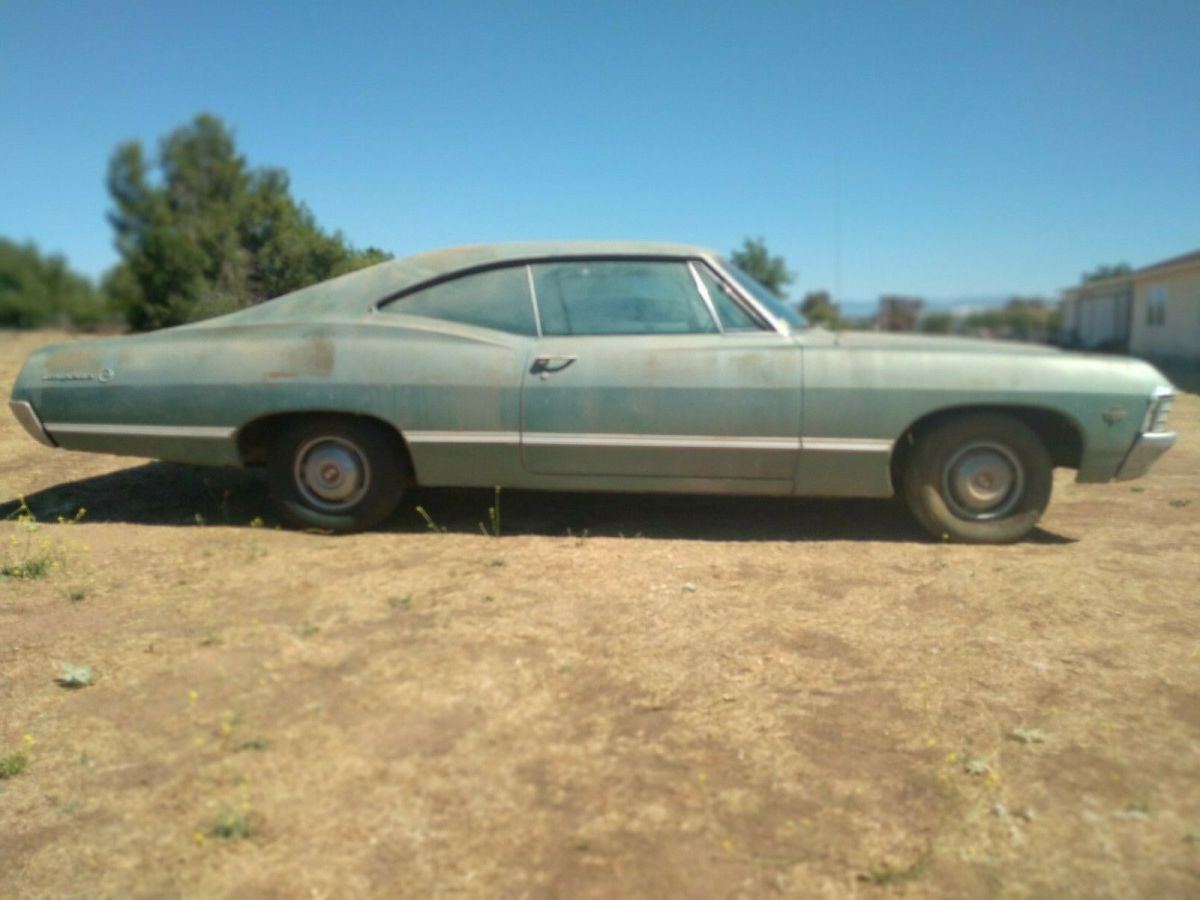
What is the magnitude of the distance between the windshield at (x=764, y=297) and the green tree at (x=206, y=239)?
3152mm

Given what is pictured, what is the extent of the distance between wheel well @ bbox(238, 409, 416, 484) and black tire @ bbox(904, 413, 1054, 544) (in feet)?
7.87

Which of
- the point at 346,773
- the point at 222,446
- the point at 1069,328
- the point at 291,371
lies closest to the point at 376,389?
the point at 291,371

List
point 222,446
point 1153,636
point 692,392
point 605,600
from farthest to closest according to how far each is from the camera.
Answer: point 222,446
point 692,392
point 605,600
point 1153,636

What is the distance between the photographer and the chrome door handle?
4.71 m

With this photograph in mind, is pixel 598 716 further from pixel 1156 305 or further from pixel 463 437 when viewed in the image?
pixel 1156 305

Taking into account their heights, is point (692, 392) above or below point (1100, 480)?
above

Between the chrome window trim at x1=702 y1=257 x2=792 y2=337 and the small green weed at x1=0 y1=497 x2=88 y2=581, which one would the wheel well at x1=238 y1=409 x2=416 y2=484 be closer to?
the small green weed at x1=0 y1=497 x2=88 y2=581

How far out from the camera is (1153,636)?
3.65 metres

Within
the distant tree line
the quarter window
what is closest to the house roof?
the quarter window

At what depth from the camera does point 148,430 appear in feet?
16.2

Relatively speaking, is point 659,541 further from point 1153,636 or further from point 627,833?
point 627,833

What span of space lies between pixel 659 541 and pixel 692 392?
72 centimetres

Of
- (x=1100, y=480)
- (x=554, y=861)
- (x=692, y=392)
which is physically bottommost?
(x=554, y=861)

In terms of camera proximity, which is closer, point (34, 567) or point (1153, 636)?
point (1153, 636)
